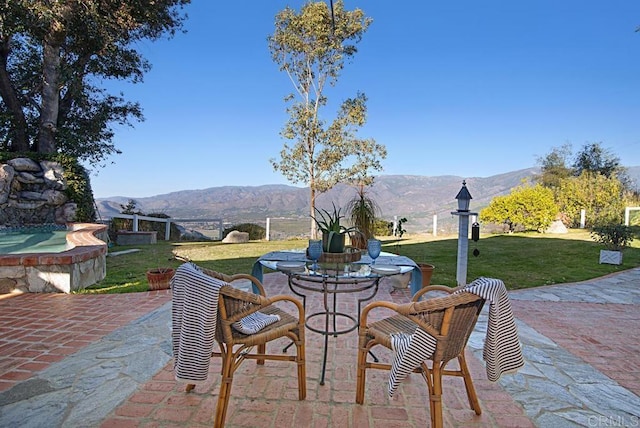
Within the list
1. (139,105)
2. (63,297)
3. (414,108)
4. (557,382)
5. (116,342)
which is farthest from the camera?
(414,108)

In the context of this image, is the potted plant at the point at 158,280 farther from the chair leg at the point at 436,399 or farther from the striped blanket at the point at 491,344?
the chair leg at the point at 436,399

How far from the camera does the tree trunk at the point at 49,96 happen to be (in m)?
9.43

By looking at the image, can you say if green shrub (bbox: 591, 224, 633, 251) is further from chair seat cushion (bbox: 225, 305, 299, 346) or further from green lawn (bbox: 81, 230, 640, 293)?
chair seat cushion (bbox: 225, 305, 299, 346)

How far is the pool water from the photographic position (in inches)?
217

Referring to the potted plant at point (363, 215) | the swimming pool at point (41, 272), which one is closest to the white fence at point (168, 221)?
the swimming pool at point (41, 272)

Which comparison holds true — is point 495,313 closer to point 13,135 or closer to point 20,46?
point 13,135

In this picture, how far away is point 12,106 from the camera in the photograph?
9.74 metres

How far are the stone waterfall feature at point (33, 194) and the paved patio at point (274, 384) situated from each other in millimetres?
6265

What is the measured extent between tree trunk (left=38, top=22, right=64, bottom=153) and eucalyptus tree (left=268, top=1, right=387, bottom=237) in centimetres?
627

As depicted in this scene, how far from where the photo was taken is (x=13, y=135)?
9.88 metres

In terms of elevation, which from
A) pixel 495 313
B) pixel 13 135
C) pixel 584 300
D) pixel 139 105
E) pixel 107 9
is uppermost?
pixel 107 9

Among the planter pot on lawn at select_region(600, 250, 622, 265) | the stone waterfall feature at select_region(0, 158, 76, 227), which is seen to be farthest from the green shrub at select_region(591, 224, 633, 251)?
the stone waterfall feature at select_region(0, 158, 76, 227)

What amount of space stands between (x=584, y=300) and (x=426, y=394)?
352 cm

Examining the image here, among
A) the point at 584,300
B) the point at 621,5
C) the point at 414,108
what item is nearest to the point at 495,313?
the point at 584,300
